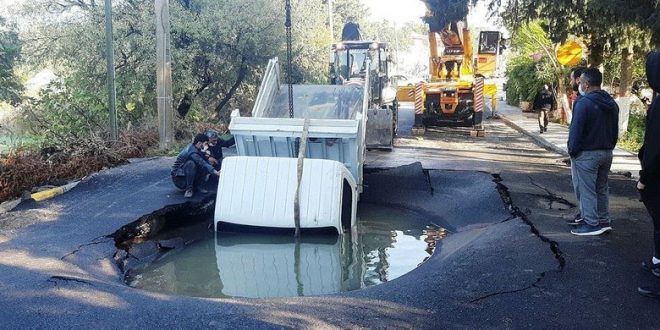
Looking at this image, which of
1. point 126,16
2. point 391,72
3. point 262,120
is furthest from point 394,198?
point 126,16

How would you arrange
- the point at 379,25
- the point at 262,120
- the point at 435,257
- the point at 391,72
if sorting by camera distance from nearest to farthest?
the point at 435,257
the point at 262,120
the point at 391,72
the point at 379,25

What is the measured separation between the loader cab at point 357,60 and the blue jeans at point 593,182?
35.5 feet

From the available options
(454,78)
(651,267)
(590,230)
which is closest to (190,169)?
(590,230)

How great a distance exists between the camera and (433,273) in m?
5.54

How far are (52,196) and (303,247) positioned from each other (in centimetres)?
436

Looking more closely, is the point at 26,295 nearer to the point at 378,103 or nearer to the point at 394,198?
the point at 394,198

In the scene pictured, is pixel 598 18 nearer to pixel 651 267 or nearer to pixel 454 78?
pixel 454 78

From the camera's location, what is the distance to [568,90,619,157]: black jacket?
5871 mm

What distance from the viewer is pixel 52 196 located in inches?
360

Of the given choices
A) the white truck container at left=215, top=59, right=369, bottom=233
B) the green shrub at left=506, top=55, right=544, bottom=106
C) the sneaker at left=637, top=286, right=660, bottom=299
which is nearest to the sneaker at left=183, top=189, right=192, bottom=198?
the white truck container at left=215, top=59, right=369, bottom=233

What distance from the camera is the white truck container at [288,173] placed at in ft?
24.9

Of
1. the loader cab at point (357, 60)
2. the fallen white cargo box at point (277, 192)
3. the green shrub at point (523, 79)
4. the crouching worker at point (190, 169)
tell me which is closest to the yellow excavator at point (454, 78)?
the loader cab at point (357, 60)

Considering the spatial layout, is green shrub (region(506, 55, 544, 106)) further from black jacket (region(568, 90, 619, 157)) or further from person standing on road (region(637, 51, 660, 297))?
person standing on road (region(637, 51, 660, 297))

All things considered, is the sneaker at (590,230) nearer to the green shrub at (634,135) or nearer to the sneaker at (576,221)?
the sneaker at (576,221)
